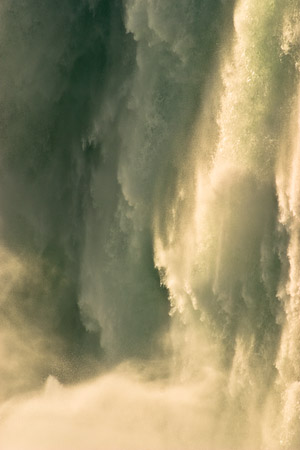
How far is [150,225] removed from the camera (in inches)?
308

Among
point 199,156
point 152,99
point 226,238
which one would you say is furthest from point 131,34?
point 226,238

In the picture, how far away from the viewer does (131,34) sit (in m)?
7.85

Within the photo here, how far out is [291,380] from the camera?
6.35 m

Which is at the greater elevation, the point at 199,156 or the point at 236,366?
the point at 199,156

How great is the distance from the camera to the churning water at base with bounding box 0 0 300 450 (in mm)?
6469

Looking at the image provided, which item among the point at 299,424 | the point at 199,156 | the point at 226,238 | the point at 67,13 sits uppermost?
the point at 67,13

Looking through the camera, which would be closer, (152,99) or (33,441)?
(152,99)

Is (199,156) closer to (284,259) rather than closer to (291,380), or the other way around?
(284,259)

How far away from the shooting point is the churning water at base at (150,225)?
255 inches

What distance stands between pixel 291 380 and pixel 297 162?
2.07 m

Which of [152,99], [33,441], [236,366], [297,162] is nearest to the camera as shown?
[297,162]

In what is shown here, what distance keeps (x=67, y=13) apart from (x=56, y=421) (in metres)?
5.15

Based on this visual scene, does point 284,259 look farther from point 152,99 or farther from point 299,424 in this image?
point 152,99

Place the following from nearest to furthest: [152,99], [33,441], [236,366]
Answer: [236,366] < [152,99] < [33,441]
